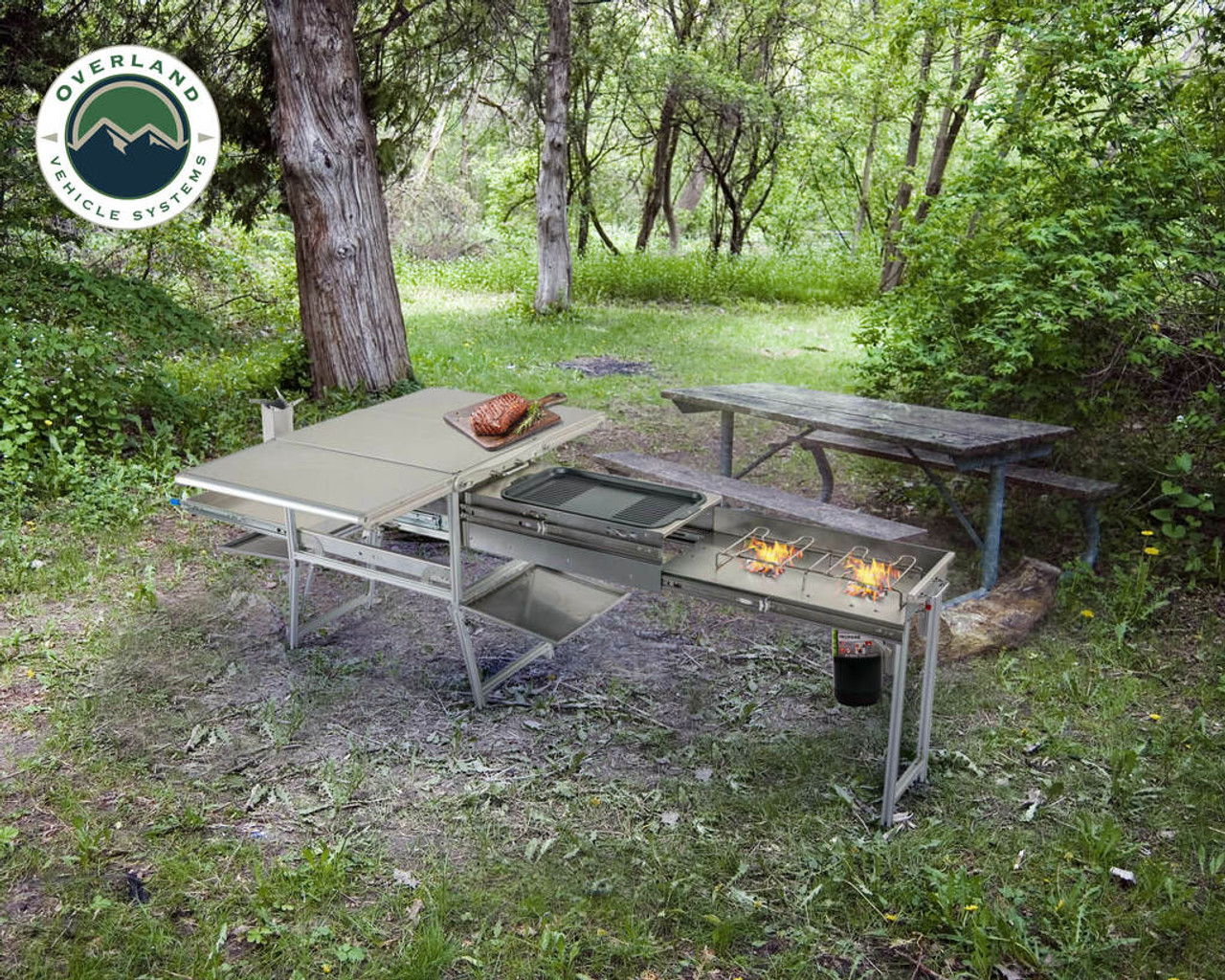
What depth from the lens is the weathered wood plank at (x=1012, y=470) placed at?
4.90 metres

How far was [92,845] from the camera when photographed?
10.1ft

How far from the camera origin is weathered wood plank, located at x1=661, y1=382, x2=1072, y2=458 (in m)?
4.68

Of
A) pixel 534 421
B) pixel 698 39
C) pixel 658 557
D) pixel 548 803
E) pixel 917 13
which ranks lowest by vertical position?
pixel 548 803

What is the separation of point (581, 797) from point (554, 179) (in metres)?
9.79

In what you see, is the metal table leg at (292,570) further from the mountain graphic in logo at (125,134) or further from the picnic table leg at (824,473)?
the mountain graphic in logo at (125,134)

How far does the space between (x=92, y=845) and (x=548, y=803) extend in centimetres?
140

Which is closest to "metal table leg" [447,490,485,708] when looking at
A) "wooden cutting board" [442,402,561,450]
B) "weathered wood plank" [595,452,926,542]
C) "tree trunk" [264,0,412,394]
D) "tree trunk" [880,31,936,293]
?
"wooden cutting board" [442,402,561,450]

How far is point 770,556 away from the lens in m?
3.41

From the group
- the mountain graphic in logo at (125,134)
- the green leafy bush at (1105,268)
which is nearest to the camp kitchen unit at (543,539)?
the green leafy bush at (1105,268)

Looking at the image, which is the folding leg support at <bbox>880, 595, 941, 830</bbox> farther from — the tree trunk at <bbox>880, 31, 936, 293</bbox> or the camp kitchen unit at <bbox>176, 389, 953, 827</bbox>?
the tree trunk at <bbox>880, 31, 936, 293</bbox>

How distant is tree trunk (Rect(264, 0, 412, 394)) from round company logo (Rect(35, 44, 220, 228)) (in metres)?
1.02

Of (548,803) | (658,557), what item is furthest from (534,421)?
(548,803)

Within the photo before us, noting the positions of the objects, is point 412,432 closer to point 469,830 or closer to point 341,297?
point 469,830

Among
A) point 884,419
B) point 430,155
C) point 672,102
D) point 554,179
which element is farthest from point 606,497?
point 430,155
